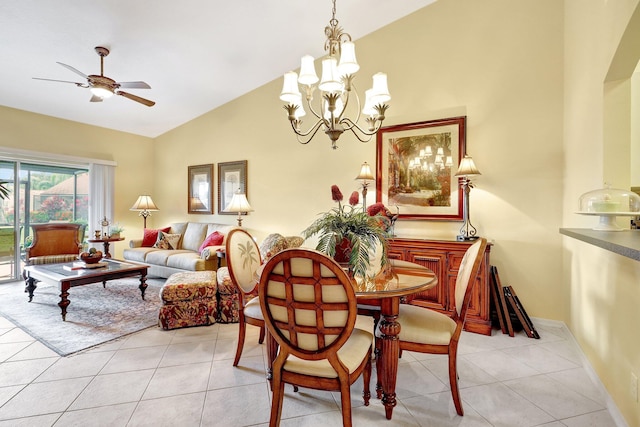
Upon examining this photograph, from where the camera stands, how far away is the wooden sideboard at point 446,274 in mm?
2896

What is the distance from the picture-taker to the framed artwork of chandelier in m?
3.40

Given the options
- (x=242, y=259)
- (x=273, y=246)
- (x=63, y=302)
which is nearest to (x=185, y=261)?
(x=63, y=302)

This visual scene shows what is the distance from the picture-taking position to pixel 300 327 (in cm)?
134

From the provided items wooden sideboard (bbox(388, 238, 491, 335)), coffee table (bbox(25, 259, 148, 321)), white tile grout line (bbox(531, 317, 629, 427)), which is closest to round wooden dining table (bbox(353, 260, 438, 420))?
white tile grout line (bbox(531, 317, 629, 427))

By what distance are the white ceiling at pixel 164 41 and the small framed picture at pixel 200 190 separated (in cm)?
134

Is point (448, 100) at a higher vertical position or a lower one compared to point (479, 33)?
lower

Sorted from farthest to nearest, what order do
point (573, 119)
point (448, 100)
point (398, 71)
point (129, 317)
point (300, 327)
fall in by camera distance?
point (398, 71), point (448, 100), point (129, 317), point (573, 119), point (300, 327)

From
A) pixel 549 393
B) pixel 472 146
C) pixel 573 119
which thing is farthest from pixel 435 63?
pixel 549 393

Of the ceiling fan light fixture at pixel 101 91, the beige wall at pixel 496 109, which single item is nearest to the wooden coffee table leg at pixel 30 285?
the ceiling fan light fixture at pixel 101 91

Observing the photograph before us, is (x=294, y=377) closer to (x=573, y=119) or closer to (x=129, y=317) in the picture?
(x=129, y=317)

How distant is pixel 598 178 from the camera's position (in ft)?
6.70

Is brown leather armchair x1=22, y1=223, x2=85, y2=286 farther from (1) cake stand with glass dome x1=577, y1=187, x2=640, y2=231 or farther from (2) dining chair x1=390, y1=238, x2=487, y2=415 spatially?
(1) cake stand with glass dome x1=577, y1=187, x2=640, y2=231

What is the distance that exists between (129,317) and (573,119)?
15.6ft

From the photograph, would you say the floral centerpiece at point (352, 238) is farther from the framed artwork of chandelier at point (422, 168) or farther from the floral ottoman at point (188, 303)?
the framed artwork of chandelier at point (422, 168)
